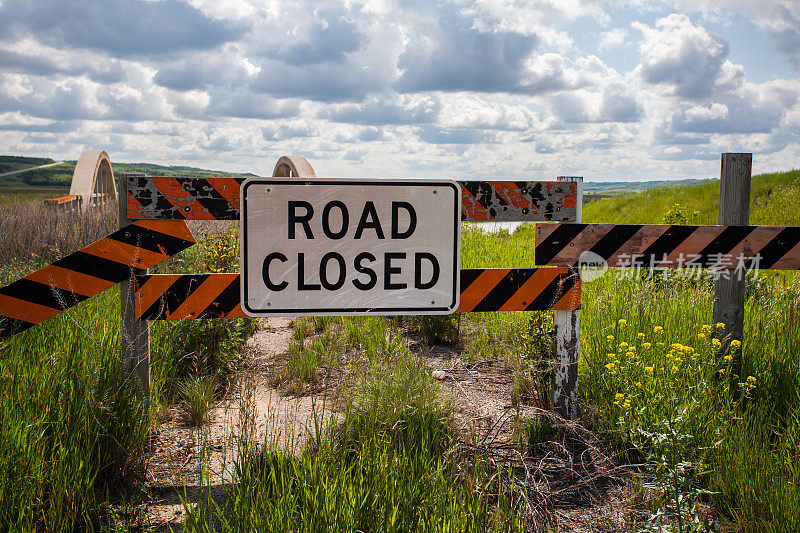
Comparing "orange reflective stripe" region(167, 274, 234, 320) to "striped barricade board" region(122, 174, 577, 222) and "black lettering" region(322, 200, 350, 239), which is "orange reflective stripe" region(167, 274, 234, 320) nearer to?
"striped barricade board" region(122, 174, 577, 222)

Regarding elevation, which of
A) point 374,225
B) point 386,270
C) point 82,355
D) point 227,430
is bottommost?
point 227,430

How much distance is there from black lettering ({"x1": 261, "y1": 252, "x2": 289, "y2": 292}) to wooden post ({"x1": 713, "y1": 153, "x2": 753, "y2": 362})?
3.60m

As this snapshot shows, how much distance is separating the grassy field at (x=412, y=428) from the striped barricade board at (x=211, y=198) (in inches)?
34.3

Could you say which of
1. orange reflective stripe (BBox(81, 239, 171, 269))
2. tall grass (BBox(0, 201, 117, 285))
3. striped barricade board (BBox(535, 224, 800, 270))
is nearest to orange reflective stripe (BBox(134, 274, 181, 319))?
orange reflective stripe (BBox(81, 239, 171, 269))

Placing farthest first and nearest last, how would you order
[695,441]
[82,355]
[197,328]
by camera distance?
[197,328] < [82,355] < [695,441]

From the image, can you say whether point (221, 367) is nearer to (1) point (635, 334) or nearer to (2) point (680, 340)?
(1) point (635, 334)

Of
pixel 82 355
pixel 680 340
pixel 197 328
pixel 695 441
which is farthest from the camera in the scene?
pixel 197 328

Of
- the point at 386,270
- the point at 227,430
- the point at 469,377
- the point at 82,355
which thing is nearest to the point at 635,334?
the point at 469,377

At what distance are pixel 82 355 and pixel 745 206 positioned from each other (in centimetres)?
483

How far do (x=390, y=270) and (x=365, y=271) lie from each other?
0.12 meters

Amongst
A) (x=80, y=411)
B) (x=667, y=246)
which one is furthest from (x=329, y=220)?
(x=667, y=246)

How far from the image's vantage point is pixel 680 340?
4.47m

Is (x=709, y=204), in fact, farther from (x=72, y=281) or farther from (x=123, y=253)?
(x=72, y=281)

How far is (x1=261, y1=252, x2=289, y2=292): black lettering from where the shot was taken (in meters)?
2.73
